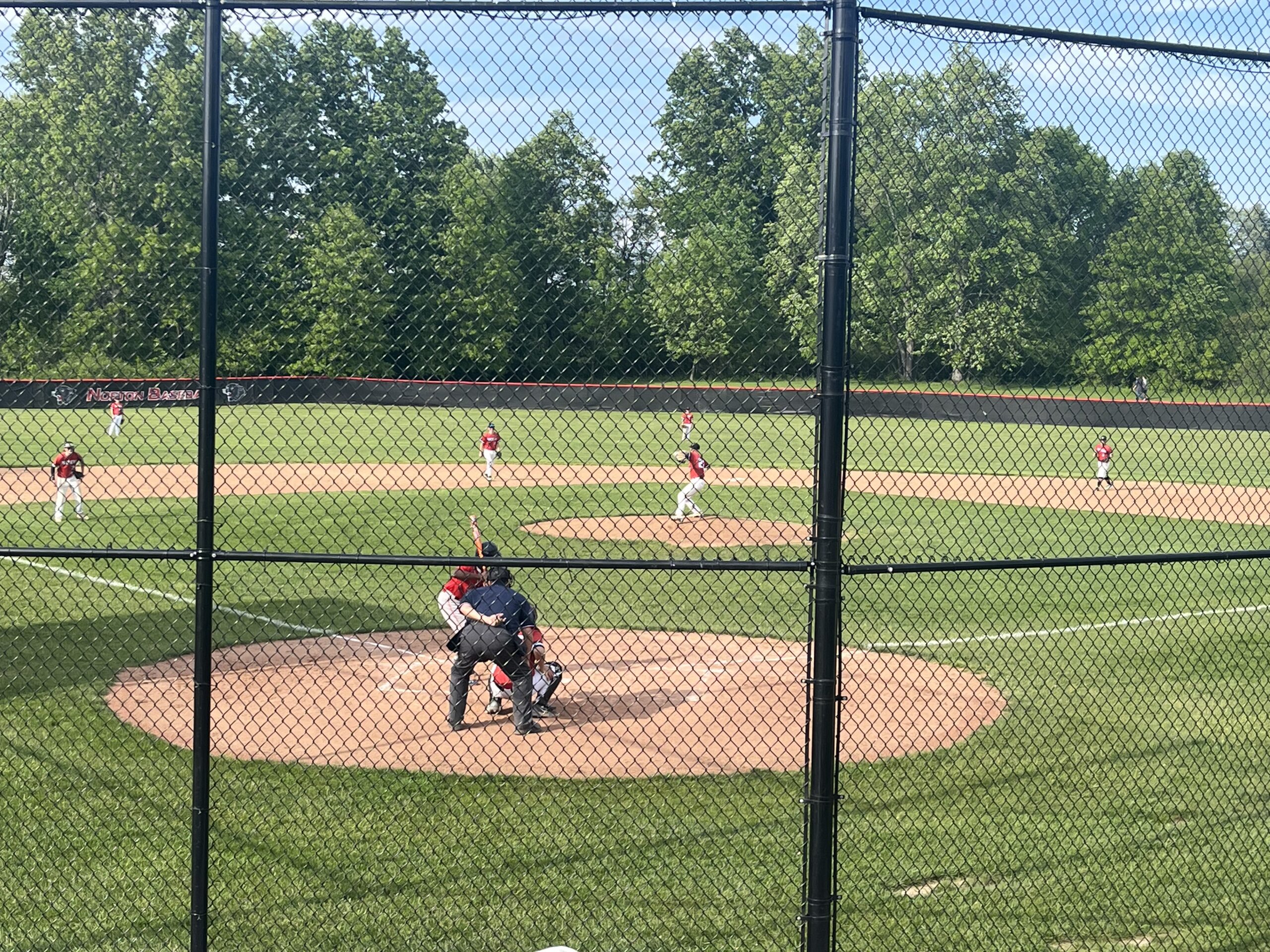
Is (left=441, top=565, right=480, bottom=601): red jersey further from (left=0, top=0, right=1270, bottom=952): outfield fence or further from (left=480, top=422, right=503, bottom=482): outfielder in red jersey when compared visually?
(left=480, top=422, right=503, bottom=482): outfielder in red jersey

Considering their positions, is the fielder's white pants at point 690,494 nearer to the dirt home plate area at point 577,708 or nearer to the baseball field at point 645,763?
the baseball field at point 645,763

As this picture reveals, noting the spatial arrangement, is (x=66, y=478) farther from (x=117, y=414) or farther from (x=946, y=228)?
(x=946, y=228)

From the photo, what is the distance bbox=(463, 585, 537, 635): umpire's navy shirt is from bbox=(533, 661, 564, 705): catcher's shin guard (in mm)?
797

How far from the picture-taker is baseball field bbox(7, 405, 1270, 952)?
675cm

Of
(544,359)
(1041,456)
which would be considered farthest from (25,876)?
(1041,456)

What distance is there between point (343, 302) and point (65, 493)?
58.8ft

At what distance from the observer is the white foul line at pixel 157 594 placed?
13781mm

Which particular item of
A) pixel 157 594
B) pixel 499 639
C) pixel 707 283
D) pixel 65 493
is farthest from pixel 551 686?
pixel 65 493

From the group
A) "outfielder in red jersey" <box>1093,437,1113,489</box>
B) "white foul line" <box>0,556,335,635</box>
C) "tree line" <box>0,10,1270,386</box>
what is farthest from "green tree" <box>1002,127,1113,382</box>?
"outfielder in red jersey" <box>1093,437,1113,489</box>

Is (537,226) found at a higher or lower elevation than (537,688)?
higher

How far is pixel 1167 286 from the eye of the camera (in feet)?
22.6

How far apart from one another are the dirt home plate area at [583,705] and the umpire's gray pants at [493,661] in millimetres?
214

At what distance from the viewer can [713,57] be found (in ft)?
20.7

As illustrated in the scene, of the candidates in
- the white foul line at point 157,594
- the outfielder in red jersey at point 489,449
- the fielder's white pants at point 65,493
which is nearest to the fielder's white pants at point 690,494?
the outfielder in red jersey at point 489,449
